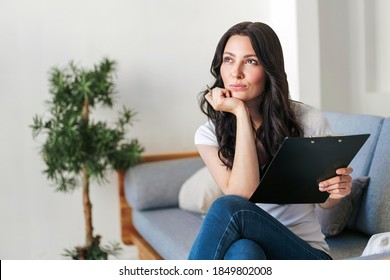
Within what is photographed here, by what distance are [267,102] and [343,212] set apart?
21.4 inches

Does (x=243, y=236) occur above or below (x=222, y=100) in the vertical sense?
below

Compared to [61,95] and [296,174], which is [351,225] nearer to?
[296,174]

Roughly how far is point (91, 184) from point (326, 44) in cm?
130

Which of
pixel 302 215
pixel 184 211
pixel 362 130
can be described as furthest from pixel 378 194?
pixel 184 211

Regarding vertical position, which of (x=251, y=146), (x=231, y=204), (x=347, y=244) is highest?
(x=251, y=146)

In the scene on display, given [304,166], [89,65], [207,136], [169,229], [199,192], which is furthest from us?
[89,65]

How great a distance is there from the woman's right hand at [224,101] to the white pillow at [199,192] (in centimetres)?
94

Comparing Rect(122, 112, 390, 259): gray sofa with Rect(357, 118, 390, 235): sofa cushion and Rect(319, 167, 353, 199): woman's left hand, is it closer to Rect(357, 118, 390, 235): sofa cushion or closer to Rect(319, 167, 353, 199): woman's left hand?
Rect(357, 118, 390, 235): sofa cushion

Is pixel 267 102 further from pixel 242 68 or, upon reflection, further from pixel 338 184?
pixel 338 184

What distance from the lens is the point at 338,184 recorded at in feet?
5.61

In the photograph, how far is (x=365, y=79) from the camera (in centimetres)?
331

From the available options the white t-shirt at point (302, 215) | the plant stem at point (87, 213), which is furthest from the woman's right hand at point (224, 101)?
the plant stem at point (87, 213)

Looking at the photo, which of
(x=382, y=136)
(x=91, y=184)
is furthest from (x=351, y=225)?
(x=91, y=184)
